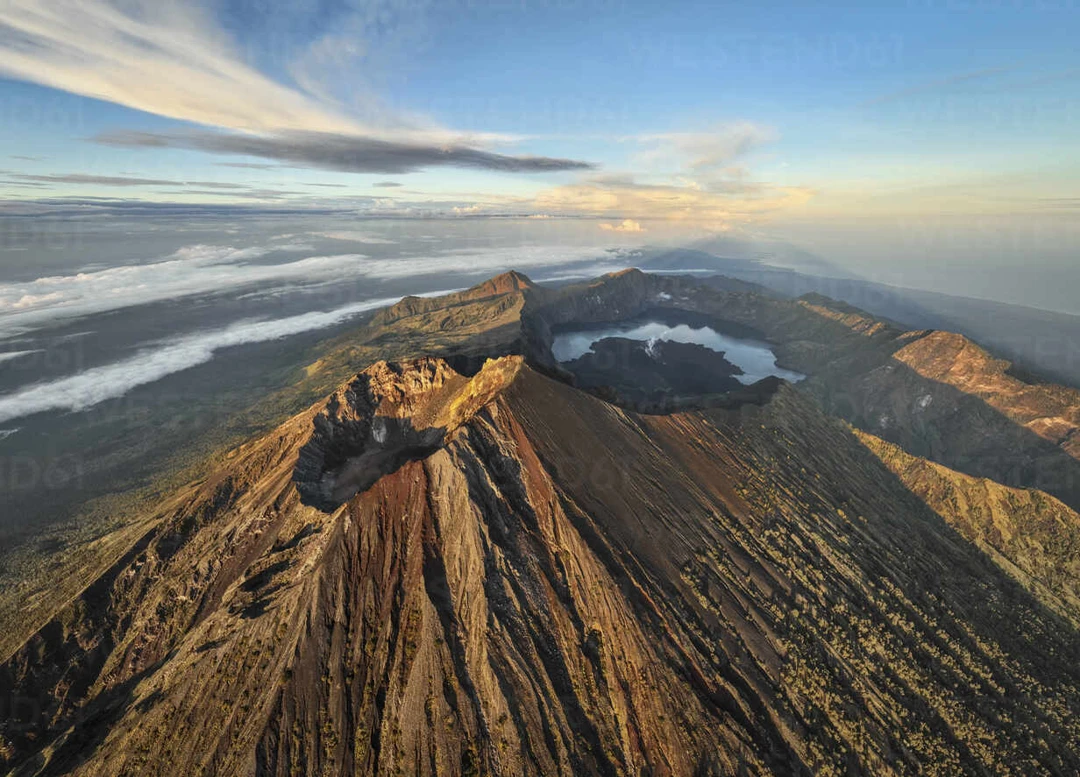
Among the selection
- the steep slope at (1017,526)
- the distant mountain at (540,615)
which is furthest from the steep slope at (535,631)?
the steep slope at (1017,526)

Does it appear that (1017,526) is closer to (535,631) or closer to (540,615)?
(540,615)

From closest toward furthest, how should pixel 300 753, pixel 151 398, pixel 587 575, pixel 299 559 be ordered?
pixel 300 753 < pixel 587 575 < pixel 299 559 < pixel 151 398

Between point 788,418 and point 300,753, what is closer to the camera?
point 300,753

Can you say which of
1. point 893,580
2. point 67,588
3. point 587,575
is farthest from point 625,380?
point 67,588

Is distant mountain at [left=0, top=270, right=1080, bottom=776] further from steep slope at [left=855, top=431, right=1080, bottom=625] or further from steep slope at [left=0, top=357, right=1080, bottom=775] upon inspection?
steep slope at [left=855, top=431, right=1080, bottom=625]

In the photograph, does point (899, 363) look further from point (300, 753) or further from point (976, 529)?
point (300, 753)

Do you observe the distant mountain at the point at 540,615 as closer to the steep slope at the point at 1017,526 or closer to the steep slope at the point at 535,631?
the steep slope at the point at 535,631
